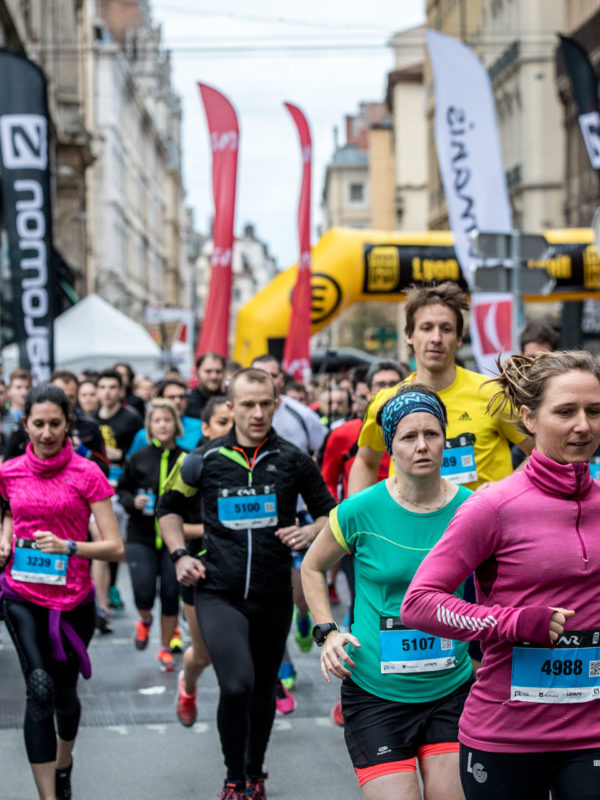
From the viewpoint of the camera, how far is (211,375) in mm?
10438

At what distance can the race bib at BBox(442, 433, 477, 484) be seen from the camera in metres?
5.32

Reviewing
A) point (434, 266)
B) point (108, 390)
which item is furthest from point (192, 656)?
point (434, 266)

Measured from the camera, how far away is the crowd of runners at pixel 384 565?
3180 millimetres

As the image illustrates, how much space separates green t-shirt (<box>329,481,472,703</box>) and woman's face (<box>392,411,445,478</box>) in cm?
14

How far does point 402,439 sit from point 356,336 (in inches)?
2311

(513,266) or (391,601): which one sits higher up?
(513,266)

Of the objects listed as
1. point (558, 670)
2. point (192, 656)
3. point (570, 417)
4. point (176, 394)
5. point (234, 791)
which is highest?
point (570, 417)

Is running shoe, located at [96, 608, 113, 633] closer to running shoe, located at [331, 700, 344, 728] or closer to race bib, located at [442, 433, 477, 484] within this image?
running shoe, located at [331, 700, 344, 728]

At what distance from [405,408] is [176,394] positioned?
21.7ft

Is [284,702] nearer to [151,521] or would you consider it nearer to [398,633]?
[151,521]

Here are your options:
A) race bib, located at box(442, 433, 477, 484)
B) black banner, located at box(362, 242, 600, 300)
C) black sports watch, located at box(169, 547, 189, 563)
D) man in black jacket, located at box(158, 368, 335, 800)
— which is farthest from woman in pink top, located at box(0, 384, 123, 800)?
black banner, located at box(362, 242, 600, 300)

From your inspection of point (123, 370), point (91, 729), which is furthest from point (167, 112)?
point (91, 729)

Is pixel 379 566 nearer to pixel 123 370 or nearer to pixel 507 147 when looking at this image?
pixel 123 370

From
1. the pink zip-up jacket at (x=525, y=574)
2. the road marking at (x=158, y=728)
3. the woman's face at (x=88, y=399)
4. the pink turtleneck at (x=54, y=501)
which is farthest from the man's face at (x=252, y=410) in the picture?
the woman's face at (x=88, y=399)
